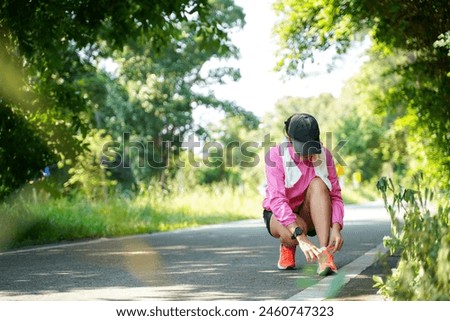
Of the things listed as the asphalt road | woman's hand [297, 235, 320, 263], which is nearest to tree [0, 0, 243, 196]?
the asphalt road

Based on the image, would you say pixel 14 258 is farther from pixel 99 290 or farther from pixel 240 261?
pixel 99 290

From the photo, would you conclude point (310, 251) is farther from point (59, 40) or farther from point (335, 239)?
point (59, 40)

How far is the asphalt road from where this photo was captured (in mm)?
6160

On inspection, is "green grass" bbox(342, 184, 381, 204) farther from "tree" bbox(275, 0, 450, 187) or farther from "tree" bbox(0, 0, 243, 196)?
"tree" bbox(0, 0, 243, 196)

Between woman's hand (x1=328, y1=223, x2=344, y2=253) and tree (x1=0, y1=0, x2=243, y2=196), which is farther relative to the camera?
tree (x1=0, y1=0, x2=243, y2=196)

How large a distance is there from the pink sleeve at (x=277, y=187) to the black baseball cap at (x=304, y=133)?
0.24 metres

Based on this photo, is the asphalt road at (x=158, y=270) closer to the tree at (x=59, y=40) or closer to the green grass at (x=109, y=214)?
the green grass at (x=109, y=214)

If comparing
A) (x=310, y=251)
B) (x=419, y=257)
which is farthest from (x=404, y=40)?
(x=419, y=257)

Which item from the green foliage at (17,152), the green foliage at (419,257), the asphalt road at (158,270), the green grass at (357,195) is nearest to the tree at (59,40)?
the green foliage at (17,152)

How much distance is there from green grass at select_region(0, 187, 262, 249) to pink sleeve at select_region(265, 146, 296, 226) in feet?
16.8

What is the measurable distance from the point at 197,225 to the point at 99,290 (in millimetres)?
10869

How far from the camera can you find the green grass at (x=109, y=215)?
1206 cm

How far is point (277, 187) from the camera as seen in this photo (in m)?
6.91

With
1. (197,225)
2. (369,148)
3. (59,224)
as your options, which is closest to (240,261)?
(59,224)
